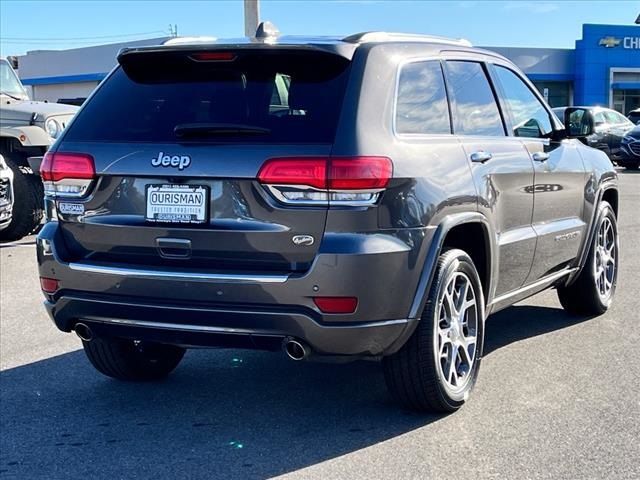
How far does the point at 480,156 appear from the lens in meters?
4.82

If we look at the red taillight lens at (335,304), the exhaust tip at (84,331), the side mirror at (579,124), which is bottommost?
the exhaust tip at (84,331)

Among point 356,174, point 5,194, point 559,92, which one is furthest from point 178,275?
point 559,92

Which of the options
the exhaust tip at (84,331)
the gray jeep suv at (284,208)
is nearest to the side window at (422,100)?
the gray jeep suv at (284,208)

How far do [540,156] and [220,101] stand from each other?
234 centimetres

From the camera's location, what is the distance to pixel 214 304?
4.03m

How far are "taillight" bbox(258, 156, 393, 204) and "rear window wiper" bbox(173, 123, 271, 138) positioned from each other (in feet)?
0.69

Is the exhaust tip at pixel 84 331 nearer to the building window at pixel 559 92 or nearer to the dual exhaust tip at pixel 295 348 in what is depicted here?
the dual exhaust tip at pixel 295 348

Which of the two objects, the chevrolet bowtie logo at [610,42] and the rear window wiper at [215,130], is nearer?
the rear window wiper at [215,130]

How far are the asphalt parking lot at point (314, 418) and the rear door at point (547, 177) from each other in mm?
649

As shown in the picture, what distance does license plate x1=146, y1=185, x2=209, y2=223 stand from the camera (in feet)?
13.4

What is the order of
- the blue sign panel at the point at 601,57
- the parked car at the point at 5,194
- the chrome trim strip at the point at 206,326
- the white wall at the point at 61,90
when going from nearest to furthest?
the chrome trim strip at the point at 206,326, the parked car at the point at 5,194, the blue sign panel at the point at 601,57, the white wall at the point at 61,90

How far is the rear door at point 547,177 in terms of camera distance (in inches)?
221

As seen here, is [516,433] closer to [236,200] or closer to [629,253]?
[236,200]

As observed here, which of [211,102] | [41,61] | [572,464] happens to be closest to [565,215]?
[572,464]
